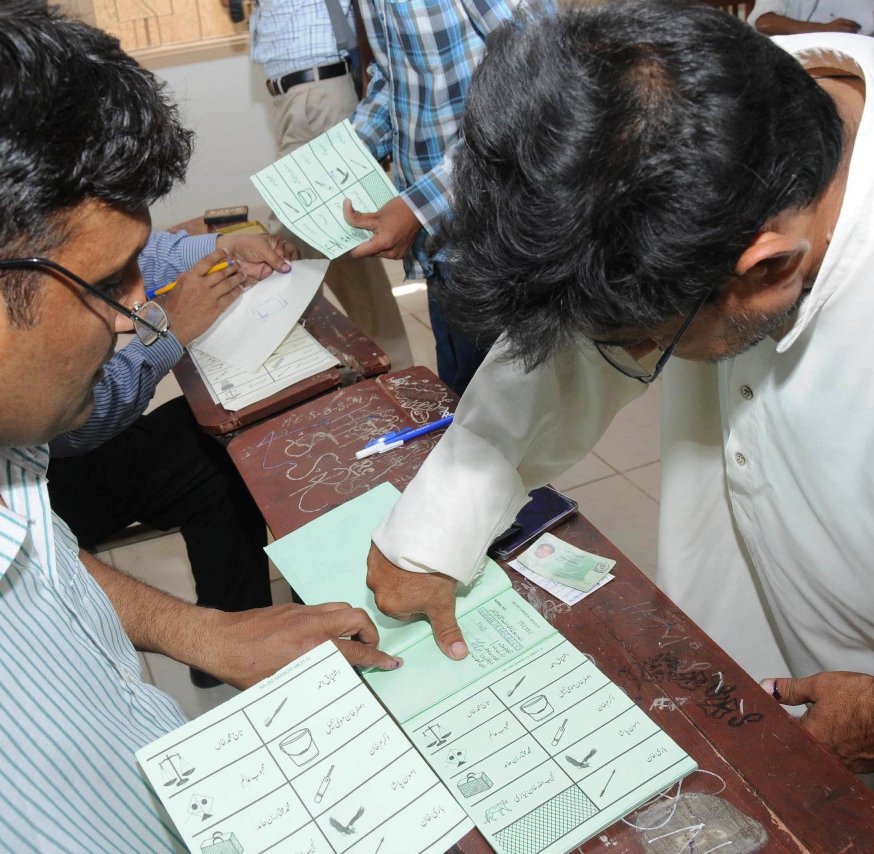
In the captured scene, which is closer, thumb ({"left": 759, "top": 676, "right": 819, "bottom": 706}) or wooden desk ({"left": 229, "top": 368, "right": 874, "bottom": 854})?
wooden desk ({"left": 229, "top": 368, "right": 874, "bottom": 854})

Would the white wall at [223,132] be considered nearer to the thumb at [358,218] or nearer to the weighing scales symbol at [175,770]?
the thumb at [358,218]

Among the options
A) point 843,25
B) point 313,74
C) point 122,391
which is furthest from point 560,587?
point 843,25

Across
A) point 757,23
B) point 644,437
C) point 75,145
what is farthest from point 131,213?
point 757,23

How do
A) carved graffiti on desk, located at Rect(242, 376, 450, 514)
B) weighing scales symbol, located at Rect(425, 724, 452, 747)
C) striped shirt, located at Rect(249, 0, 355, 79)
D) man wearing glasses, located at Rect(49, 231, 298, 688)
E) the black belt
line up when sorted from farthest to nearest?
the black belt < striped shirt, located at Rect(249, 0, 355, 79) < man wearing glasses, located at Rect(49, 231, 298, 688) < carved graffiti on desk, located at Rect(242, 376, 450, 514) < weighing scales symbol, located at Rect(425, 724, 452, 747)

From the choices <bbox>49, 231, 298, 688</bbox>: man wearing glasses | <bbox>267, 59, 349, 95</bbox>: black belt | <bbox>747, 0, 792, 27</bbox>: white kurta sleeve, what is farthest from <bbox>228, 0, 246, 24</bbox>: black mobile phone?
<bbox>49, 231, 298, 688</bbox>: man wearing glasses

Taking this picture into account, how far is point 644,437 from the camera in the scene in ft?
10.5

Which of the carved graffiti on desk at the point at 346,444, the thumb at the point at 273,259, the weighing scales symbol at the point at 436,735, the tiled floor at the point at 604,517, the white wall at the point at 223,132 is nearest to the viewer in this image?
the weighing scales symbol at the point at 436,735

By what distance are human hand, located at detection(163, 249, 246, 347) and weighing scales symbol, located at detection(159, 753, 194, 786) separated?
4.09 ft

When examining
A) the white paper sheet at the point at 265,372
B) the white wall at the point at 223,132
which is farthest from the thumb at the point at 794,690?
the white wall at the point at 223,132

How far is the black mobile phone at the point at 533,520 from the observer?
1188 mm

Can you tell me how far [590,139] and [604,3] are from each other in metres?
0.19

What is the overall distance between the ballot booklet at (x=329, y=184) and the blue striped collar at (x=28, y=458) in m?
0.95

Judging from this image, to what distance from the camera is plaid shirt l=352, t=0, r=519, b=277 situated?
6.32ft

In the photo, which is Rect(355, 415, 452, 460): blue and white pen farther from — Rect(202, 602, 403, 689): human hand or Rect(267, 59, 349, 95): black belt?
Rect(267, 59, 349, 95): black belt
